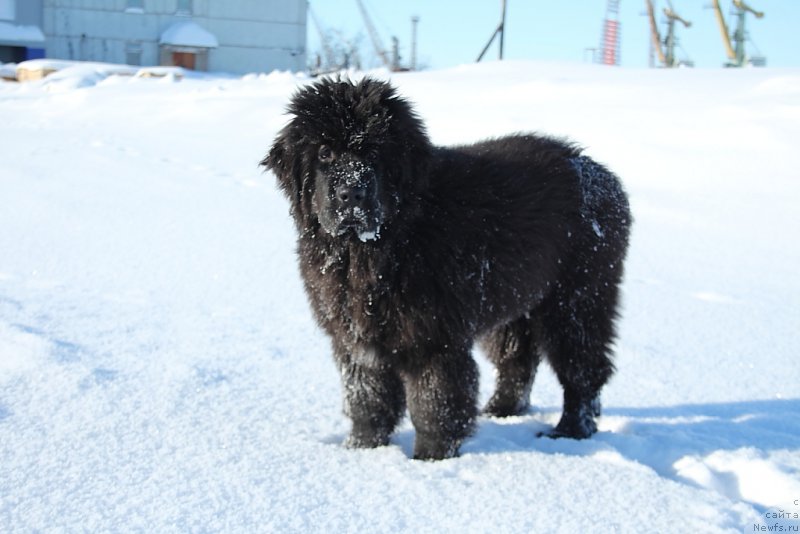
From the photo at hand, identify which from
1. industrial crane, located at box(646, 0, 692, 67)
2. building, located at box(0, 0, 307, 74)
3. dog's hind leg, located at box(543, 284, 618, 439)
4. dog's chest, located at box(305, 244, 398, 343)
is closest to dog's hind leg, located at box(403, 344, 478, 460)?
dog's chest, located at box(305, 244, 398, 343)

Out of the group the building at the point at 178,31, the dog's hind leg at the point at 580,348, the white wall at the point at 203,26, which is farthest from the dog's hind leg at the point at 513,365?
the white wall at the point at 203,26

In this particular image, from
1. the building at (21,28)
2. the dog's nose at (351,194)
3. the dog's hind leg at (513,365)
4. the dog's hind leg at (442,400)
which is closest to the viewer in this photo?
the dog's nose at (351,194)

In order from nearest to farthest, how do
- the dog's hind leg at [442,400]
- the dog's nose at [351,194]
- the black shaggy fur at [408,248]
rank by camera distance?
1. the dog's nose at [351,194]
2. the black shaggy fur at [408,248]
3. the dog's hind leg at [442,400]

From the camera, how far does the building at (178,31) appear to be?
38.2m

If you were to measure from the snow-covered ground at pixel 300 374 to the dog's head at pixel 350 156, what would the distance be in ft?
3.37

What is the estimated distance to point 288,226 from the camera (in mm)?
8227

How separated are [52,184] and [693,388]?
803 centimetres

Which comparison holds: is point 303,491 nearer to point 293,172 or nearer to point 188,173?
point 293,172

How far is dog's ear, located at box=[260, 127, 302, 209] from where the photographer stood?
3.38 metres

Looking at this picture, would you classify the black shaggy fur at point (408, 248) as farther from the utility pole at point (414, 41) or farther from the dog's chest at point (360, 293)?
the utility pole at point (414, 41)

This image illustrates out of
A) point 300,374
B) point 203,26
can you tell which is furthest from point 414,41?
A: point 300,374

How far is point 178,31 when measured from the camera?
3891 cm

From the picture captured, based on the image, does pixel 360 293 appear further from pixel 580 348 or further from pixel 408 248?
pixel 580 348

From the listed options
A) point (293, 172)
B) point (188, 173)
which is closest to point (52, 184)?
point (188, 173)
